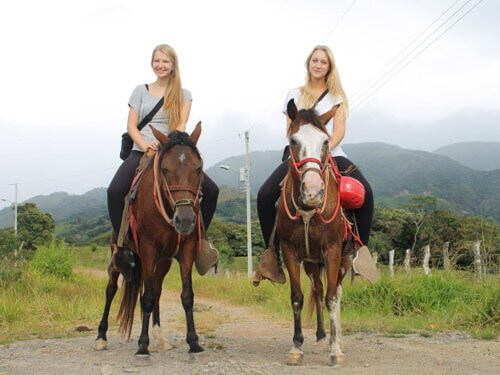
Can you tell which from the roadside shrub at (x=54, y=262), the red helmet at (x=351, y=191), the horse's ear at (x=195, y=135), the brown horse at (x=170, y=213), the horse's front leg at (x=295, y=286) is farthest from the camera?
the roadside shrub at (x=54, y=262)

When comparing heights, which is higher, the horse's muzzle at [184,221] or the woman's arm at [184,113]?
the woman's arm at [184,113]

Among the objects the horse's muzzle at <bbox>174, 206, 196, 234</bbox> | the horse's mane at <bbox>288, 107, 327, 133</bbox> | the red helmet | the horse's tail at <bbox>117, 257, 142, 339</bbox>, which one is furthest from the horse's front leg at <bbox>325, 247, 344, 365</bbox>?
the horse's tail at <bbox>117, 257, 142, 339</bbox>

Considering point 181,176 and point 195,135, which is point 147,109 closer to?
point 195,135

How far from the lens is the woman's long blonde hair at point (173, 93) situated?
5.63m

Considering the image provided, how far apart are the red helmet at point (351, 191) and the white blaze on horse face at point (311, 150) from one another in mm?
820

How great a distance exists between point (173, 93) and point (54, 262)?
9.97 meters

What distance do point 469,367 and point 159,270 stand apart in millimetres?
3460

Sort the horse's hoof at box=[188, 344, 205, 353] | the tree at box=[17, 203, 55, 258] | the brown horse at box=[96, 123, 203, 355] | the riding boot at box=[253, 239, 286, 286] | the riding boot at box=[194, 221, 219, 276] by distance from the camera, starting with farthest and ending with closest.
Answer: the tree at box=[17, 203, 55, 258]
the riding boot at box=[253, 239, 286, 286]
the riding boot at box=[194, 221, 219, 276]
the horse's hoof at box=[188, 344, 205, 353]
the brown horse at box=[96, 123, 203, 355]

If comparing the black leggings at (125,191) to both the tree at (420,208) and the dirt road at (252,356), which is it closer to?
the dirt road at (252,356)

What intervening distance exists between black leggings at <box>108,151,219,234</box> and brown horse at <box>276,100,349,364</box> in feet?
3.28

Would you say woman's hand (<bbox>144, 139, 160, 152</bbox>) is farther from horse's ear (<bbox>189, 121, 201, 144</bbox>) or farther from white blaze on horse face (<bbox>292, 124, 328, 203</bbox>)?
white blaze on horse face (<bbox>292, 124, 328, 203</bbox>)

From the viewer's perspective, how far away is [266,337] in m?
6.45

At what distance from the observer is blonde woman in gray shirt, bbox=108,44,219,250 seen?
5563mm

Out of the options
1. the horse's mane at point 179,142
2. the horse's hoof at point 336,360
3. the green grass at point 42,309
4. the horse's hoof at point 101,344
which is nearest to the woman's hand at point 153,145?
the horse's mane at point 179,142
